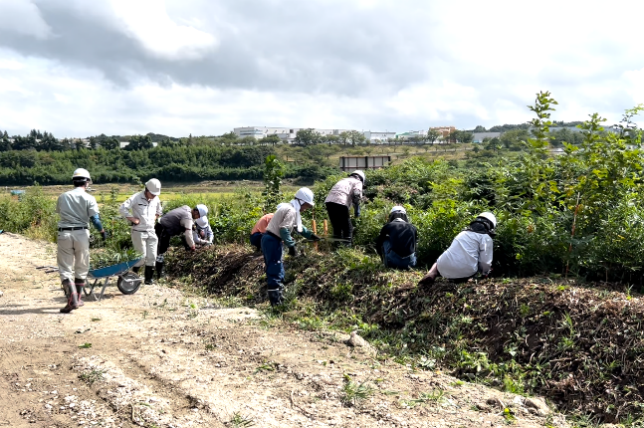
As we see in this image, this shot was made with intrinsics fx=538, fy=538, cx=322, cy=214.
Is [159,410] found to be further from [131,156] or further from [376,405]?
[131,156]

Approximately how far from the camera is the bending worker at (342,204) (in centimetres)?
927

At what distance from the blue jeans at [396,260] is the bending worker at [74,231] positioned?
3996mm

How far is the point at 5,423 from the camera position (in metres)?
4.04

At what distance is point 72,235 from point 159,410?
3811mm

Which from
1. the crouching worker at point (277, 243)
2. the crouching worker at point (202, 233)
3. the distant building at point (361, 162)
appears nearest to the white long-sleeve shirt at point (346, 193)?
the crouching worker at point (277, 243)

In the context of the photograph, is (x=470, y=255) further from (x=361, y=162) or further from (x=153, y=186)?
(x=361, y=162)

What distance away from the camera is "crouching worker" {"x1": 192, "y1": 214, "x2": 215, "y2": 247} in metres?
10.7

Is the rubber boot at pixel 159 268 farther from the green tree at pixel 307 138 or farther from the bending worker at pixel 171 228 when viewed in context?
the green tree at pixel 307 138

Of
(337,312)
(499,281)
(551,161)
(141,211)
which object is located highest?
(551,161)

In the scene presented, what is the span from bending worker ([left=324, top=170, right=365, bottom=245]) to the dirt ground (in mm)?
2805

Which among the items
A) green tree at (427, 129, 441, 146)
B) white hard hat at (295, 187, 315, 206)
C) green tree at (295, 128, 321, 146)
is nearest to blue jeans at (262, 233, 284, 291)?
white hard hat at (295, 187, 315, 206)

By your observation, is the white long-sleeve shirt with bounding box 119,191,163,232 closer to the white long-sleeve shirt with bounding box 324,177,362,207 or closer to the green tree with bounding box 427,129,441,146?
the white long-sleeve shirt with bounding box 324,177,362,207

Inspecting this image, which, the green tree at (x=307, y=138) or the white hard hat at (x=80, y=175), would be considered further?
the green tree at (x=307, y=138)

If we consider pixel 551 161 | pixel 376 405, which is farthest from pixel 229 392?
pixel 551 161
